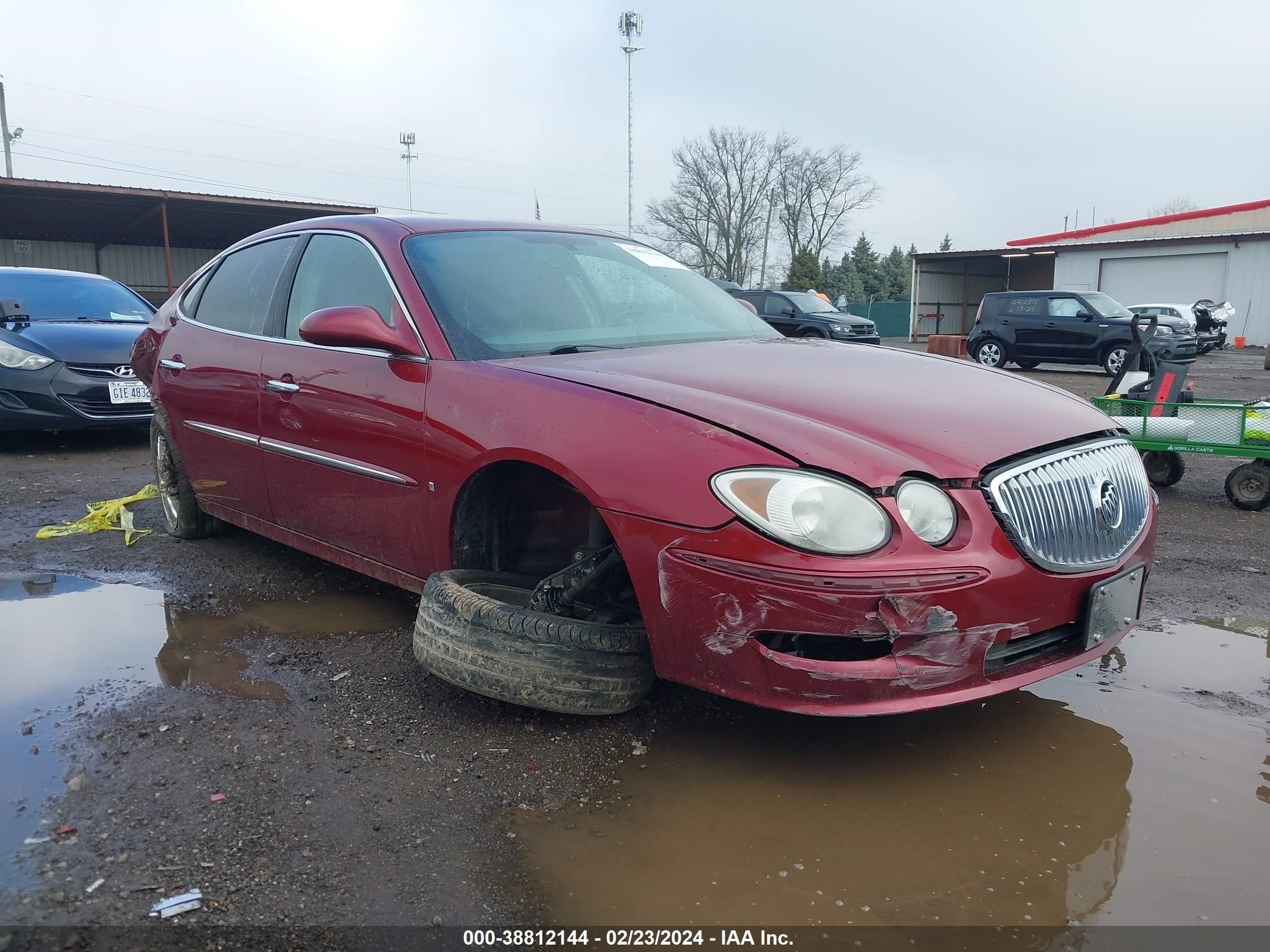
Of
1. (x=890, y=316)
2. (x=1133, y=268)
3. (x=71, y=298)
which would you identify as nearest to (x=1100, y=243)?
(x=1133, y=268)

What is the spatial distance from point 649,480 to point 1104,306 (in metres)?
18.5

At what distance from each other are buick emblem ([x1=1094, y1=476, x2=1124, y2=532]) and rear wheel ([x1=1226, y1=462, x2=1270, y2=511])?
392cm

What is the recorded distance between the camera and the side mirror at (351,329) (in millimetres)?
3066

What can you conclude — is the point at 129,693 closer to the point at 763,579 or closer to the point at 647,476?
the point at 647,476

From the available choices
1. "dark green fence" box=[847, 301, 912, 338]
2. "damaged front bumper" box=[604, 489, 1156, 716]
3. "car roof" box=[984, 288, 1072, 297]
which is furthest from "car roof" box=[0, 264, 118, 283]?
"dark green fence" box=[847, 301, 912, 338]

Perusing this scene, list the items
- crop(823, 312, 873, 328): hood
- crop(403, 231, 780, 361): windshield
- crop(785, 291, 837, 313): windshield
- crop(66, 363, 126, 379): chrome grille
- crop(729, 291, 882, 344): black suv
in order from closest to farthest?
crop(403, 231, 780, 361): windshield → crop(66, 363, 126, 379): chrome grille → crop(729, 291, 882, 344): black suv → crop(823, 312, 873, 328): hood → crop(785, 291, 837, 313): windshield

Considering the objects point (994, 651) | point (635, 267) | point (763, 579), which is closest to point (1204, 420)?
point (635, 267)

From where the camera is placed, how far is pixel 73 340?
788cm

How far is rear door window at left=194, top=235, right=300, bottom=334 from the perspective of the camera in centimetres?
403

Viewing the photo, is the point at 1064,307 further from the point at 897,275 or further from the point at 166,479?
the point at 897,275

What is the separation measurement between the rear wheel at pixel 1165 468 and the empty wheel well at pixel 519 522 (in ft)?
16.3

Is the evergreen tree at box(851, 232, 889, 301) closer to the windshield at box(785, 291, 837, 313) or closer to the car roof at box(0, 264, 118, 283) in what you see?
the windshield at box(785, 291, 837, 313)

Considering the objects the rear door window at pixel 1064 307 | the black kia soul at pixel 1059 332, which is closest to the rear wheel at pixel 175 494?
the black kia soul at pixel 1059 332

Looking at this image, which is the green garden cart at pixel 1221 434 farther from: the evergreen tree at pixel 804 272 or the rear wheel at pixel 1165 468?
the evergreen tree at pixel 804 272
